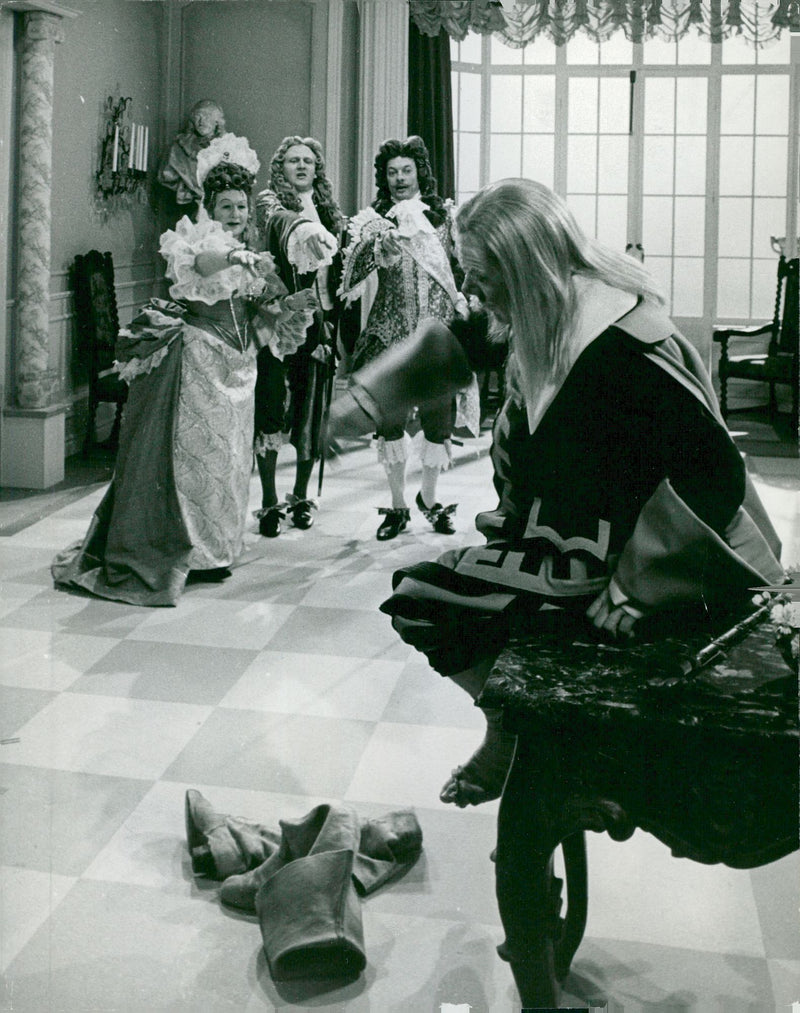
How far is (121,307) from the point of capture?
247 inches

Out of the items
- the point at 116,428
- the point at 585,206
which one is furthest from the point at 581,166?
the point at 116,428

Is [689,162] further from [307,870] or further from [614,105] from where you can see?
[307,870]

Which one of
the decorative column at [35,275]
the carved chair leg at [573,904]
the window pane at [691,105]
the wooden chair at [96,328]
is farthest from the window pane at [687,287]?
the wooden chair at [96,328]

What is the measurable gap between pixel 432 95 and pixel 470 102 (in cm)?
66

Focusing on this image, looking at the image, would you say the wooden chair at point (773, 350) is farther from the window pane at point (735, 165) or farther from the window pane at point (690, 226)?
the window pane at point (735, 165)

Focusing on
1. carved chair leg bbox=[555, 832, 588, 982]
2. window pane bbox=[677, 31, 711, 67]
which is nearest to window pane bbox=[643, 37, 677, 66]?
window pane bbox=[677, 31, 711, 67]

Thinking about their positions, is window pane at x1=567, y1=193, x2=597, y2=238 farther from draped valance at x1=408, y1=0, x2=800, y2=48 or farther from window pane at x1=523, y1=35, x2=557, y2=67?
draped valance at x1=408, y1=0, x2=800, y2=48

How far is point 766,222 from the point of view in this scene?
3.41 meters

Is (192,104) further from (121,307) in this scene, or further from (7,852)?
(121,307)

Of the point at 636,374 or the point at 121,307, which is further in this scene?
the point at 121,307

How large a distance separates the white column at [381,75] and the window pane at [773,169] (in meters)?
1.12

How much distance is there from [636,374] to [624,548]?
0.26m

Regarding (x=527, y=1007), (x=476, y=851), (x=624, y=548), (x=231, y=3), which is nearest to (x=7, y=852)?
(x=476, y=851)

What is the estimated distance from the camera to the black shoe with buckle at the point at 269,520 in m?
5.18
